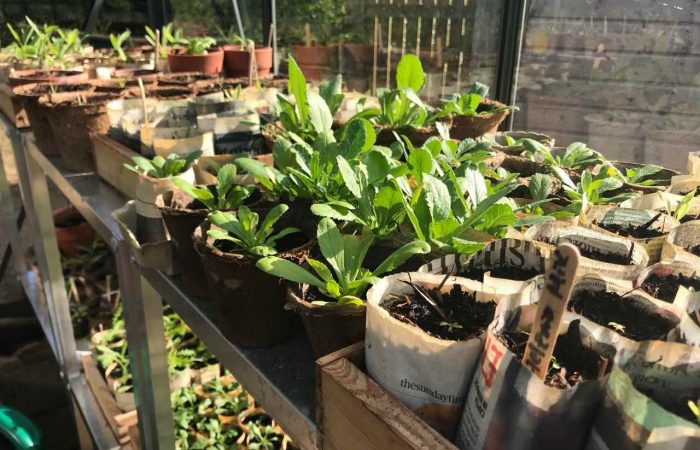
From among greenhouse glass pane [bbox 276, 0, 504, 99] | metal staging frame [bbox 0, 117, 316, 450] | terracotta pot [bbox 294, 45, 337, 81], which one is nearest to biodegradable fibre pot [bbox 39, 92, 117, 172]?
metal staging frame [bbox 0, 117, 316, 450]

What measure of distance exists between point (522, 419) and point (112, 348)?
1.93 meters

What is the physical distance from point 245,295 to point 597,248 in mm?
437

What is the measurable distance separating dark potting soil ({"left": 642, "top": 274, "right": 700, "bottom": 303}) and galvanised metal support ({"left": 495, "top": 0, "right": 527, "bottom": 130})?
1215mm

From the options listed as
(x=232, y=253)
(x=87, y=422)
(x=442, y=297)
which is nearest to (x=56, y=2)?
(x=87, y=422)

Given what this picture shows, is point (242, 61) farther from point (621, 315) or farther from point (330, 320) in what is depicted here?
point (621, 315)

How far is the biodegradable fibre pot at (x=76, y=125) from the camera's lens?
147 centimetres

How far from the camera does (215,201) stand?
3.03 feet

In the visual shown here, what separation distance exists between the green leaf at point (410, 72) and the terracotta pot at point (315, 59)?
1.72 meters

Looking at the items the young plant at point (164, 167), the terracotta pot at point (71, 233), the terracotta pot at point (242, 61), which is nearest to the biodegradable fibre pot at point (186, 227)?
the young plant at point (164, 167)

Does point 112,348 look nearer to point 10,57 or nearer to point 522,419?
point 10,57

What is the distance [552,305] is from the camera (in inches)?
15.6

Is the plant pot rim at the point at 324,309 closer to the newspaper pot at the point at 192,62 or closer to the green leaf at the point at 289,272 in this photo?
the green leaf at the point at 289,272

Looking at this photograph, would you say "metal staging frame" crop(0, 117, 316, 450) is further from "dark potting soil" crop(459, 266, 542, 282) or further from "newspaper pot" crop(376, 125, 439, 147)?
"newspaper pot" crop(376, 125, 439, 147)

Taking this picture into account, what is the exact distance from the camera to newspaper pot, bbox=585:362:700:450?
1.22 ft
